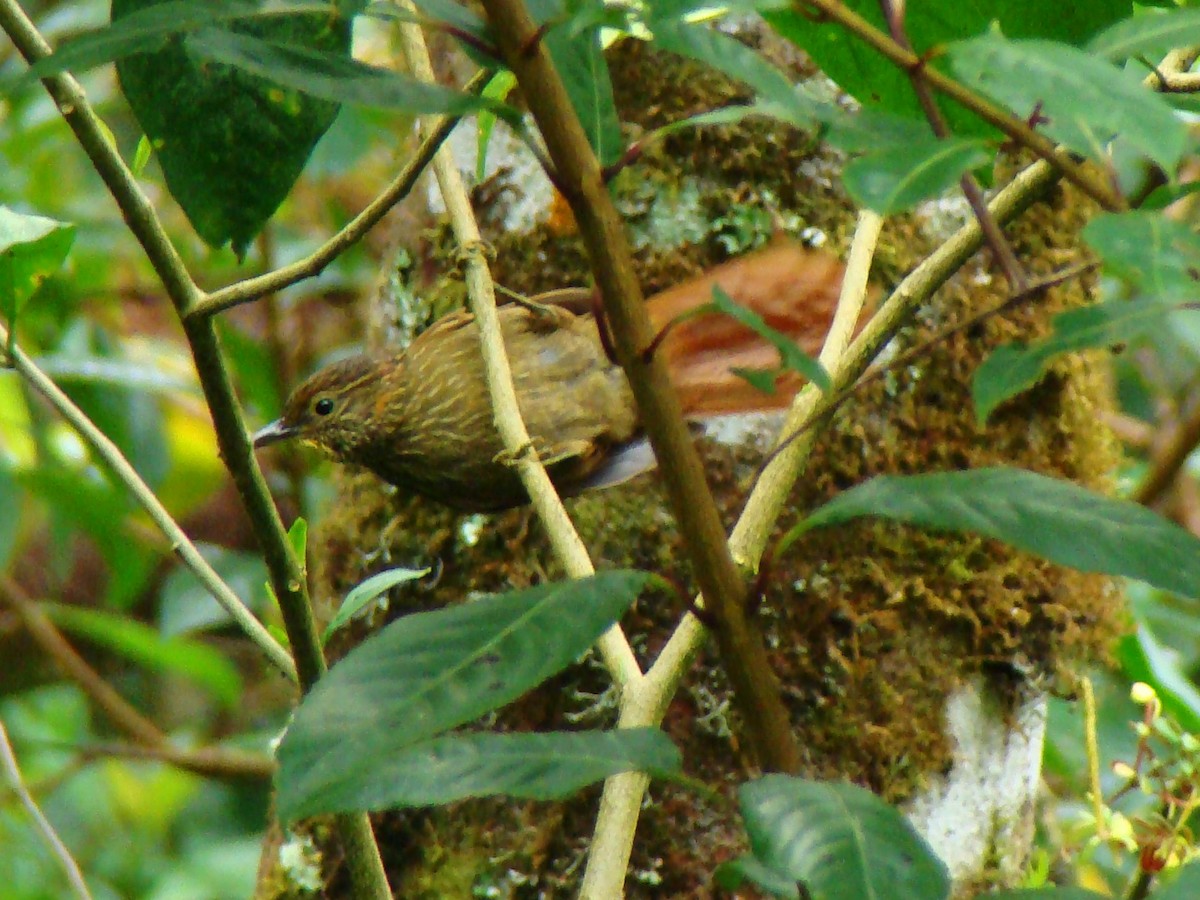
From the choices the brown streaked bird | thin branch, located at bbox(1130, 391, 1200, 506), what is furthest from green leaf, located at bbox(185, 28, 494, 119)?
thin branch, located at bbox(1130, 391, 1200, 506)

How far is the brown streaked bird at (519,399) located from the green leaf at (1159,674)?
0.92 m

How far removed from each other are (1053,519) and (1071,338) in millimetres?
122

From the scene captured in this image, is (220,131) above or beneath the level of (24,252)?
beneath

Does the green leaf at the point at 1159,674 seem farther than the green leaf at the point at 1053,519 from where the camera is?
Yes

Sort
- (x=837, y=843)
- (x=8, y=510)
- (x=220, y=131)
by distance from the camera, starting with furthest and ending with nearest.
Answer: (x=8, y=510), (x=220, y=131), (x=837, y=843)

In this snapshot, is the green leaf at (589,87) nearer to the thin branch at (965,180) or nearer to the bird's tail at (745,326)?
the thin branch at (965,180)

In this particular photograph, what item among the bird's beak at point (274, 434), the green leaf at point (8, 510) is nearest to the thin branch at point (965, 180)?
the bird's beak at point (274, 434)

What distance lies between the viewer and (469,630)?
90cm

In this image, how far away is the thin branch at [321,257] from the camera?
1.35 meters

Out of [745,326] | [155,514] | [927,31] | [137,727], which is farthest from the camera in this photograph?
[137,727]

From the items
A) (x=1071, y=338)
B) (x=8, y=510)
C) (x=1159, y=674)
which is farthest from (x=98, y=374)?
(x=1071, y=338)

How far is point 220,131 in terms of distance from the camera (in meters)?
1.28

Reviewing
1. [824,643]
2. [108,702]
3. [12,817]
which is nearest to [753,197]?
[824,643]

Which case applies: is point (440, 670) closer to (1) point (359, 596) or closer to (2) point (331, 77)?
(2) point (331, 77)
